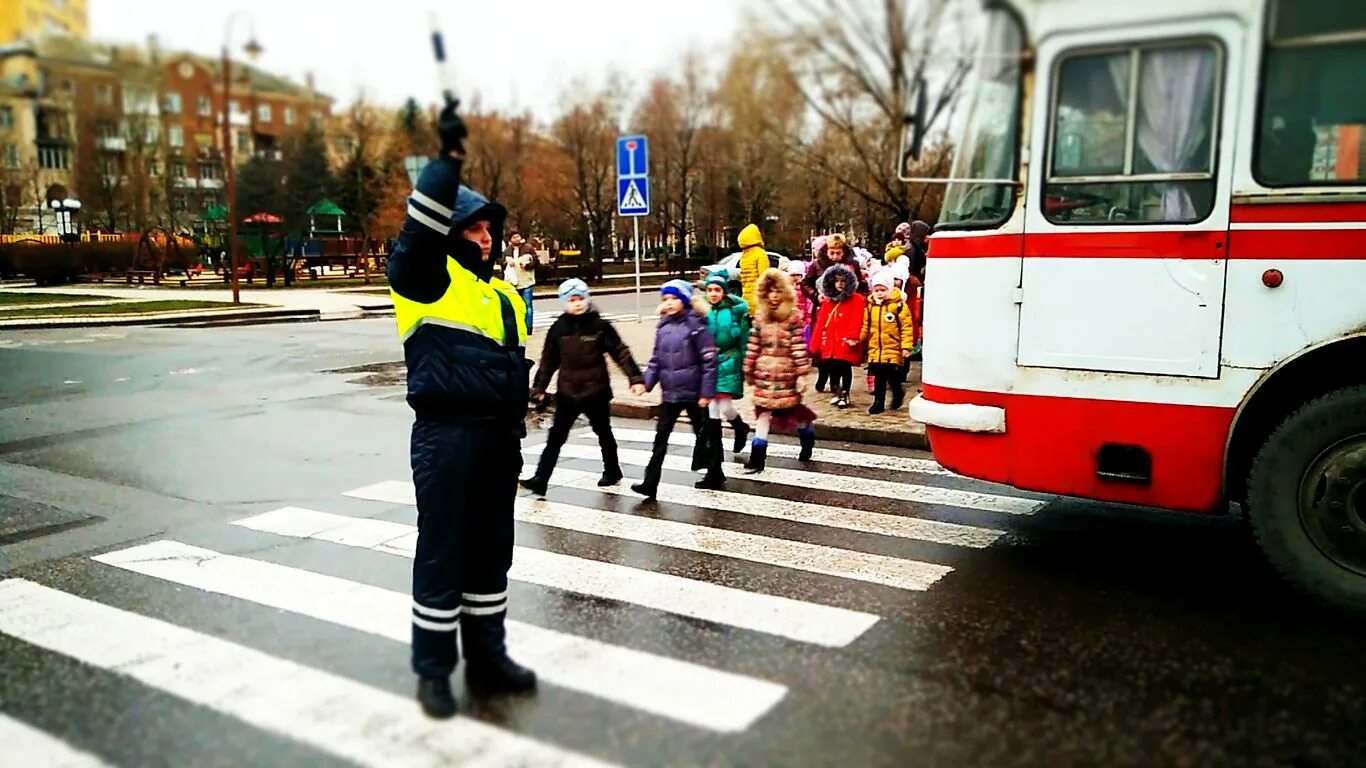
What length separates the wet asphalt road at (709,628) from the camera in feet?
12.3

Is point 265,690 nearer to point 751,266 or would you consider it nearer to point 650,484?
point 650,484

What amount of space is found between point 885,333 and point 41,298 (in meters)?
31.5

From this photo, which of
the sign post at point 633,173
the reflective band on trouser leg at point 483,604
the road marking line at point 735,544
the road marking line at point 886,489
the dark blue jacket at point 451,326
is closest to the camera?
the dark blue jacket at point 451,326

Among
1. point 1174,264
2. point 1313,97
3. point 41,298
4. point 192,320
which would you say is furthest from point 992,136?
point 41,298

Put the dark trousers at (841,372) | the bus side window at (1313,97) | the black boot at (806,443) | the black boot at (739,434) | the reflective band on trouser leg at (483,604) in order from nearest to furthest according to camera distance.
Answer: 1. the reflective band on trouser leg at (483,604)
2. the bus side window at (1313,97)
3. the black boot at (806,443)
4. the black boot at (739,434)
5. the dark trousers at (841,372)

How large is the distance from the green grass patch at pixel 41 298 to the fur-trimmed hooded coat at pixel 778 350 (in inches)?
1157

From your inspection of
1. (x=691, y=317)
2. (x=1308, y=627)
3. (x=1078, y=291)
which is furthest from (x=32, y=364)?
(x=1308, y=627)

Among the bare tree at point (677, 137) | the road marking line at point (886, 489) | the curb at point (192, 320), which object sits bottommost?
the road marking line at point (886, 489)

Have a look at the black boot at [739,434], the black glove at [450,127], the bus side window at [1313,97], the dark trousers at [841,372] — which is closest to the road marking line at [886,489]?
the black boot at [739,434]

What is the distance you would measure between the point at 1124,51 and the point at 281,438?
841 centimetres

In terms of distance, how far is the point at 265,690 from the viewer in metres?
4.25

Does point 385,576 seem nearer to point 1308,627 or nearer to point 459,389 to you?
point 459,389

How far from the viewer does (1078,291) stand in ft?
17.4

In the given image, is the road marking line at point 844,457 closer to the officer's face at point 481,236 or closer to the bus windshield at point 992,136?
the bus windshield at point 992,136
